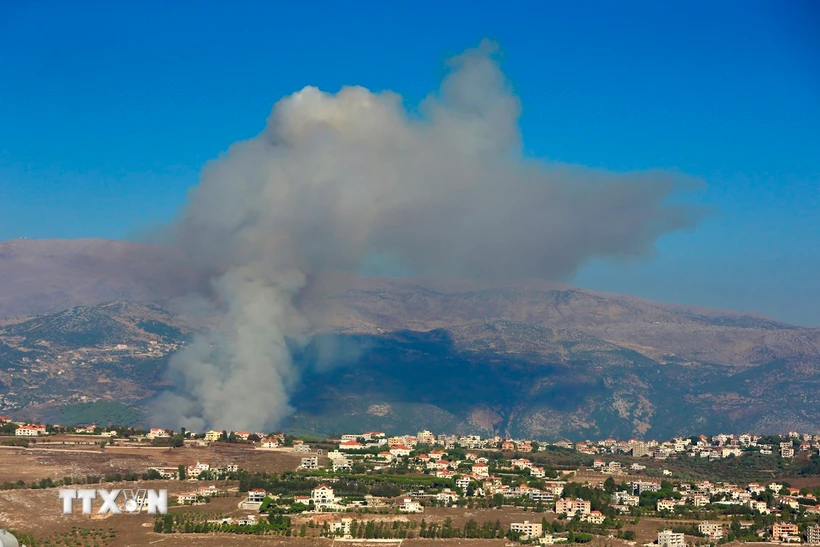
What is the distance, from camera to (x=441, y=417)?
16312cm

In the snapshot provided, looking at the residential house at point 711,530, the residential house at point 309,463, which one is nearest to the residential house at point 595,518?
the residential house at point 711,530

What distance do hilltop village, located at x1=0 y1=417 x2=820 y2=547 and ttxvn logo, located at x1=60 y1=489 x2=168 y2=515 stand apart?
1.01 metres

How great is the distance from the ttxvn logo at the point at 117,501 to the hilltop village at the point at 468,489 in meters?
1.01

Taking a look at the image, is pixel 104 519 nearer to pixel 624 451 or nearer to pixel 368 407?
pixel 624 451

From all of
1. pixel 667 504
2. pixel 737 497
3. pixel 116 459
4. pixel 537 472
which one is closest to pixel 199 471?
pixel 116 459

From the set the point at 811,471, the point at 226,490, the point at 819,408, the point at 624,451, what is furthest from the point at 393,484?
the point at 819,408

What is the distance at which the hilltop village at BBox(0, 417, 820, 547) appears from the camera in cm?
6775

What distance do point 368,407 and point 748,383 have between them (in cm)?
5693

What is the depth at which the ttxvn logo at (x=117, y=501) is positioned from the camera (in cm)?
6519

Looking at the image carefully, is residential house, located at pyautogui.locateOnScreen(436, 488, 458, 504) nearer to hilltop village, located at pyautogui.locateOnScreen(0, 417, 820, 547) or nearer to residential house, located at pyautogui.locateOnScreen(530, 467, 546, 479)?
hilltop village, located at pyautogui.locateOnScreen(0, 417, 820, 547)

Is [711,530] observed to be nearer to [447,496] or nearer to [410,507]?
[447,496]

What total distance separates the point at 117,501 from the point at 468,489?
74.3 ft

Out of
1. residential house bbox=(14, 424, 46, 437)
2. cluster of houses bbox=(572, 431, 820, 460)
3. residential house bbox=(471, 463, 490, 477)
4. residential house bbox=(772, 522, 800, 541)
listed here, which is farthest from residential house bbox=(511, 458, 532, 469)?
residential house bbox=(14, 424, 46, 437)

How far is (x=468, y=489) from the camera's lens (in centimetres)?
8144
